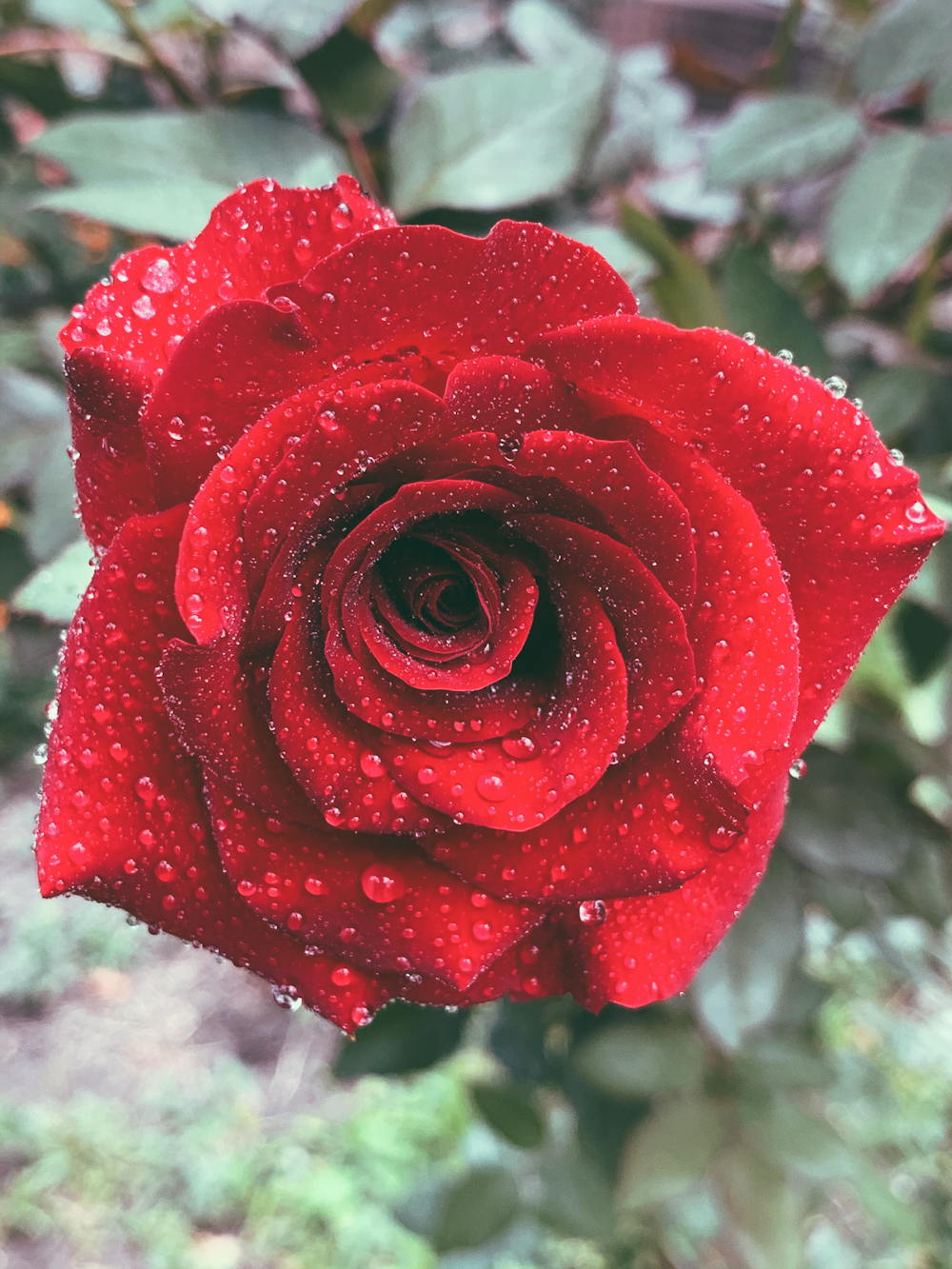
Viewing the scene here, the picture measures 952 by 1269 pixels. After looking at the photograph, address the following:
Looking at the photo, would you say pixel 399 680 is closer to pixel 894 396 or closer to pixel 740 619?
pixel 740 619

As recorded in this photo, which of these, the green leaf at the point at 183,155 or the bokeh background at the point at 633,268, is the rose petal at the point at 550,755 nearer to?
the bokeh background at the point at 633,268

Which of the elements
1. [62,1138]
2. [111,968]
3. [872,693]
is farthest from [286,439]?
[111,968]

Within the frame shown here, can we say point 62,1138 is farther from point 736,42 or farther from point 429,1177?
point 736,42

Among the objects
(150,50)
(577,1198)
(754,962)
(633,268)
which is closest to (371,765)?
(633,268)

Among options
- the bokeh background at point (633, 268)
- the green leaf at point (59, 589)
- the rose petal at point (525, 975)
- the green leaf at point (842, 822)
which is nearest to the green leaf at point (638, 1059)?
the bokeh background at point (633, 268)

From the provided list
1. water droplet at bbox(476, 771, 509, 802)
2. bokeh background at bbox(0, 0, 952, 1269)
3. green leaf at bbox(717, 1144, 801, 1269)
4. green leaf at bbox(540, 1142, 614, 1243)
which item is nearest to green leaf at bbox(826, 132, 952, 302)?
bokeh background at bbox(0, 0, 952, 1269)
